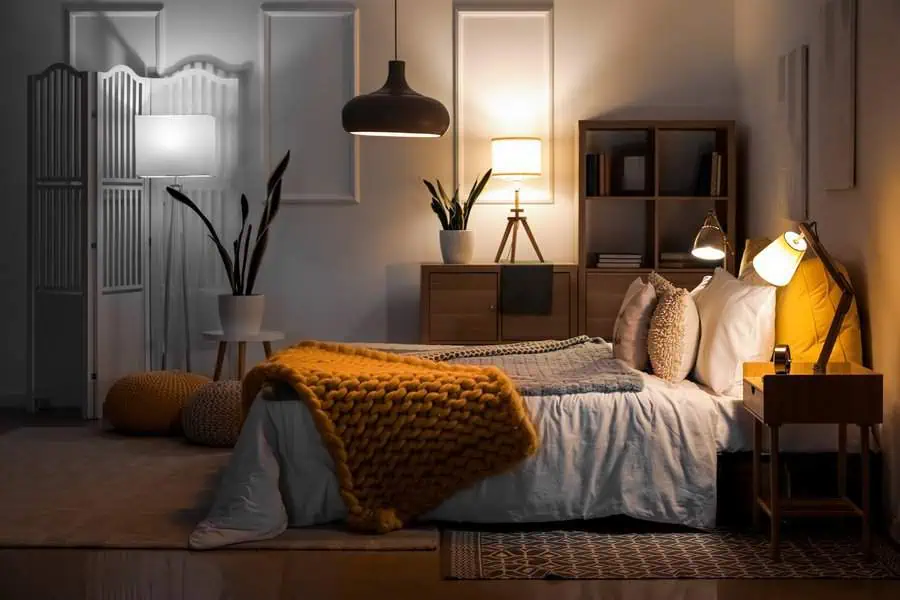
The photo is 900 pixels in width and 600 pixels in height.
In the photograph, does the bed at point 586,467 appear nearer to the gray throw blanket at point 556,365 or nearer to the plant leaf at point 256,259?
the gray throw blanket at point 556,365

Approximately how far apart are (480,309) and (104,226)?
2124mm

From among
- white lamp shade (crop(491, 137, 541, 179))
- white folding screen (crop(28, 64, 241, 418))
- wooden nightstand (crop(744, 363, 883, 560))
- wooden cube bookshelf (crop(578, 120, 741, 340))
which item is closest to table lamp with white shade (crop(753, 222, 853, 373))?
wooden nightstand (crop(744, 363, 883, 560))

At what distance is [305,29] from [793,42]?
9.38 ft

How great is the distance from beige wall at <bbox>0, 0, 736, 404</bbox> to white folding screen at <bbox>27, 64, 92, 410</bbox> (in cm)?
41

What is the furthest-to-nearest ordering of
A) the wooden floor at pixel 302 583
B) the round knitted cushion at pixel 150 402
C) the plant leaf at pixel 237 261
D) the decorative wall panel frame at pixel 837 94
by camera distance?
1. the plant leaf at pixel 237 261
2. the round knitted cushion at pixel 150 402
3. the decorative wall panel frame at pixel 837 94
4. the wooden floor at pixel 302 583

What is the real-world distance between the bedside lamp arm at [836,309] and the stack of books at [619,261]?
7.90 ft

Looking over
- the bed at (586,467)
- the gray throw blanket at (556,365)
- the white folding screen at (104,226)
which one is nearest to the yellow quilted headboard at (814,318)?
the bed at (586,467)

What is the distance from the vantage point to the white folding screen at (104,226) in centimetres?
655

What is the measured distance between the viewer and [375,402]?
409 cm

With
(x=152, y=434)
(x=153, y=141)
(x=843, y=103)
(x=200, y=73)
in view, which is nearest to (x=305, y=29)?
(x=200, y=73)

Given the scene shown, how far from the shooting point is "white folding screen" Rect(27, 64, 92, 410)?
6613 mm

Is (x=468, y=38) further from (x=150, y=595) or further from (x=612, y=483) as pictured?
(x=150, y=595)

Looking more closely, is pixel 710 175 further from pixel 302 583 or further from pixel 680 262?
pixel 302 583

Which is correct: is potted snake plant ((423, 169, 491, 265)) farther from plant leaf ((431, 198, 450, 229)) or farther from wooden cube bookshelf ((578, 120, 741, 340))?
wooden cube bookshelf ((578, 120, 741, 340))
